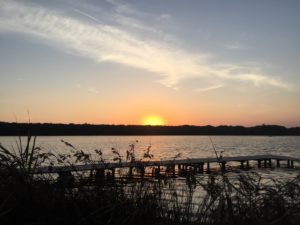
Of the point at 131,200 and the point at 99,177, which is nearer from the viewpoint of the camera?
the point at 131,200

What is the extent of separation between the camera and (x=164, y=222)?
4.96m

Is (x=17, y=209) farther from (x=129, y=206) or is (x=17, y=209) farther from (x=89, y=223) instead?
(x=129, y=206)

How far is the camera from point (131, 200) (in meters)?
5.05

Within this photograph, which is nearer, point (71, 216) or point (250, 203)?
point (250, 203)

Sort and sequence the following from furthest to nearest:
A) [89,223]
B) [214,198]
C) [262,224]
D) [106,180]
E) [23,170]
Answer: [106,180]
[23,170]
[89,223]
[214,198]
[262,224]

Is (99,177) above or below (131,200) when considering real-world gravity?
above

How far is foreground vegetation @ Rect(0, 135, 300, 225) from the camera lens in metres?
4.18

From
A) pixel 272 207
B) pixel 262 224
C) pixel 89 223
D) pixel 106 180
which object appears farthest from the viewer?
pixel 106 180

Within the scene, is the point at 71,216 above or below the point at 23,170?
below

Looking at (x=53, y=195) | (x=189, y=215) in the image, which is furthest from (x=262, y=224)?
(x=53, y=195)

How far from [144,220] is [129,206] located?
0.75 ft

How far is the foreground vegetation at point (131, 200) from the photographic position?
4.18 m

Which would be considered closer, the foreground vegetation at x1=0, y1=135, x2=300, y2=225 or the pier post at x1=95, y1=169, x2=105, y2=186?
the foreground vegetation at x1=0, y1=135, x2=300, y2=225

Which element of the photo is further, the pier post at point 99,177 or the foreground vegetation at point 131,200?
the pier post at point 99,177
